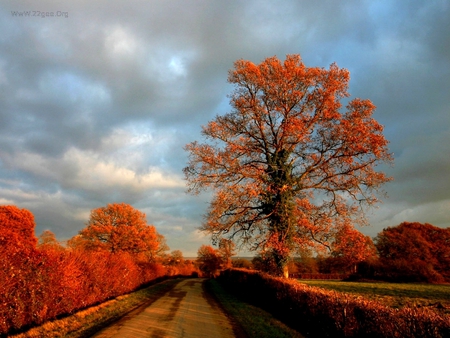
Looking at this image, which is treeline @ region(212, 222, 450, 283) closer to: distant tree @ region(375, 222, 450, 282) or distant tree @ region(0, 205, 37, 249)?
distant tree @ region(375, 222, 450, 282)

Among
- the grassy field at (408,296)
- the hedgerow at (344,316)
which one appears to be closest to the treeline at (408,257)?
the grassy field at (408,296)

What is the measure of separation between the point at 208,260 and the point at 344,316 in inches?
3503

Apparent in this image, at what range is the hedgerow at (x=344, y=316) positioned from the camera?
638 cm

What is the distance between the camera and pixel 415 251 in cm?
6919

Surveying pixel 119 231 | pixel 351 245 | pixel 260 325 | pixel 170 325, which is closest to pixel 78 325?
pixel 170 325

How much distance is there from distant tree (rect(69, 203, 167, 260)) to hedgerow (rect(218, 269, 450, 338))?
42.5m

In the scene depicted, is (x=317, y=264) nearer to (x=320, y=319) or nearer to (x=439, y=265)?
(x=439, y=265)

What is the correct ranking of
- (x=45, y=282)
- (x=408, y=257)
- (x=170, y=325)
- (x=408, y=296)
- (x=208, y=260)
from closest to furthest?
(x=170, y=325)
(x=45, y=282)
(x=408, y=296)
(x=408, y=257)
(x=208, y=260)

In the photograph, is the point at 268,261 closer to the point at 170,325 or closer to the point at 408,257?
the point at 170,325

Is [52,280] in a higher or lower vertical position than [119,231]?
lower

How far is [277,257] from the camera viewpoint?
20.3 meters

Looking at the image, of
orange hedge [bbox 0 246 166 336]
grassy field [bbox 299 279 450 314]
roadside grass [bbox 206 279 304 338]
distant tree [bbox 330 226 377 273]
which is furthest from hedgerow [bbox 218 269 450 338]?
orange hedge [bbox 0 246 166 336]

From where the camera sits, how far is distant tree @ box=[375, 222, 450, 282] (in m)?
61.8

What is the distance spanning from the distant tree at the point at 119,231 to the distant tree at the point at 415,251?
5009 centimetres
